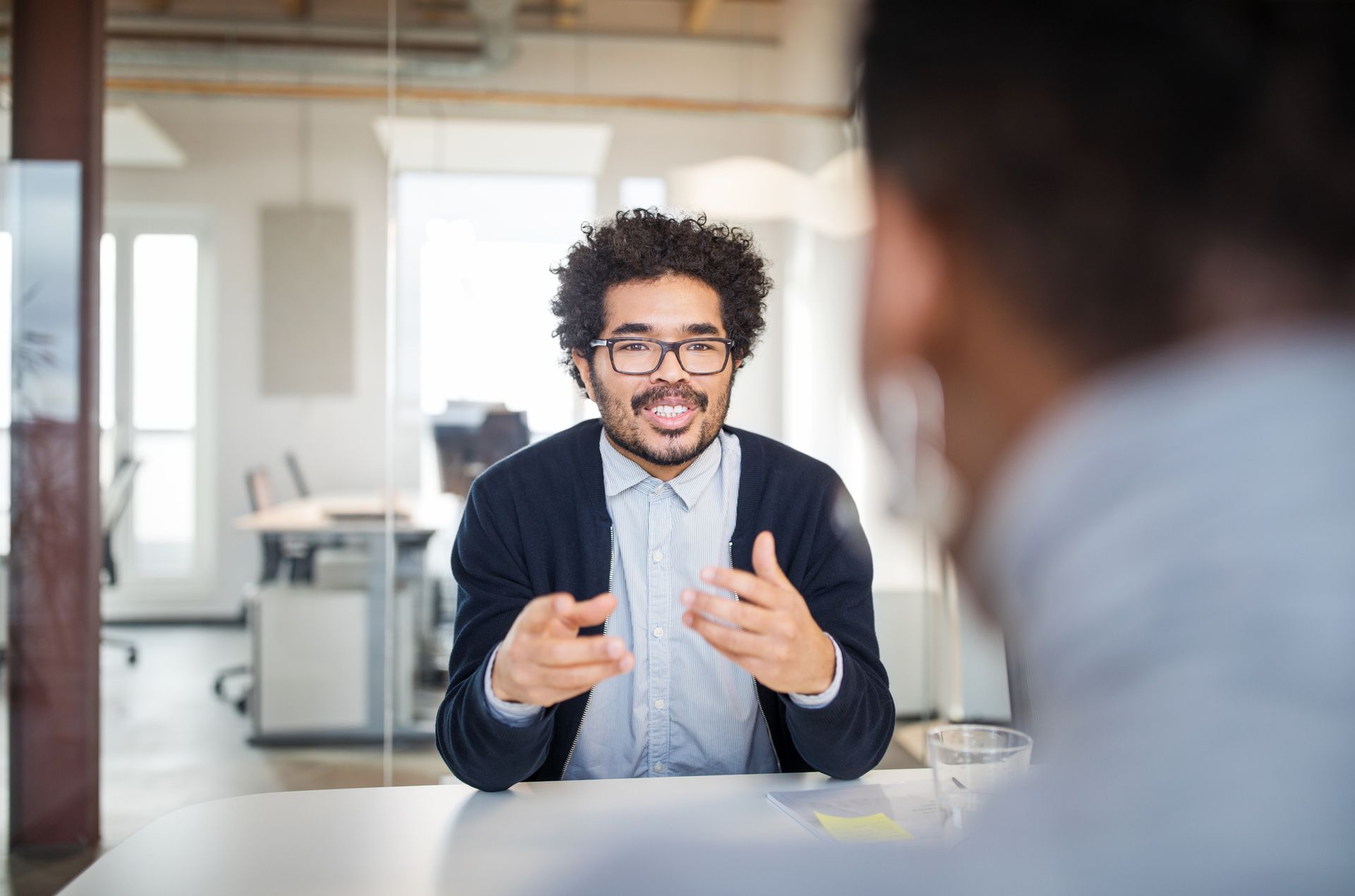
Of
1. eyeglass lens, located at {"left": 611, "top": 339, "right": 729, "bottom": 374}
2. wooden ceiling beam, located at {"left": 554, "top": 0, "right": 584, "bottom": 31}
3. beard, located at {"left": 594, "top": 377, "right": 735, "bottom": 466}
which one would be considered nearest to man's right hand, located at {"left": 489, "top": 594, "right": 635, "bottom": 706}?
beard, located at {"left": 594, "top": 377, "right": 735, "bottom": 466}

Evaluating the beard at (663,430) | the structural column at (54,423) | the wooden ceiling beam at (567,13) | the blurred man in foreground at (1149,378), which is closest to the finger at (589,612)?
the blurred man in foreground at (1149,378)

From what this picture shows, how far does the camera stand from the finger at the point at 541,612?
854 millimetres

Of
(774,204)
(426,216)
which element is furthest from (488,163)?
(774,204)

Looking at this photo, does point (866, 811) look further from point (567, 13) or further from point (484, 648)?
point (567, 13)

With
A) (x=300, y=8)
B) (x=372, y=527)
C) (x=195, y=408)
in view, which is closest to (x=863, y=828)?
(x=372, y=527)

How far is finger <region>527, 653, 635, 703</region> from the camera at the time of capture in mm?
878

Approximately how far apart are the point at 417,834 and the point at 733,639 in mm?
402

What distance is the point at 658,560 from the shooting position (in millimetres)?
1499

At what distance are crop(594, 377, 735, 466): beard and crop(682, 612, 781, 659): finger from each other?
0.70m

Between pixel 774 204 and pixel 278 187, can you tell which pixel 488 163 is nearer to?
pixel 278 187

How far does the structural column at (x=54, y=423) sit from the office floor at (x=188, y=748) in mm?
140

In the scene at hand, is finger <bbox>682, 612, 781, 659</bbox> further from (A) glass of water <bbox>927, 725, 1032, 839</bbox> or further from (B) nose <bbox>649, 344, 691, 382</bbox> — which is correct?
(B) nose <bbox>649, 344, 691, 382</bbox>

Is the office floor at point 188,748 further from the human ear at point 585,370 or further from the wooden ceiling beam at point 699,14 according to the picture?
the wooden ceiling beam at point 699,14

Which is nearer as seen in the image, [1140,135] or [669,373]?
[1140,135]
